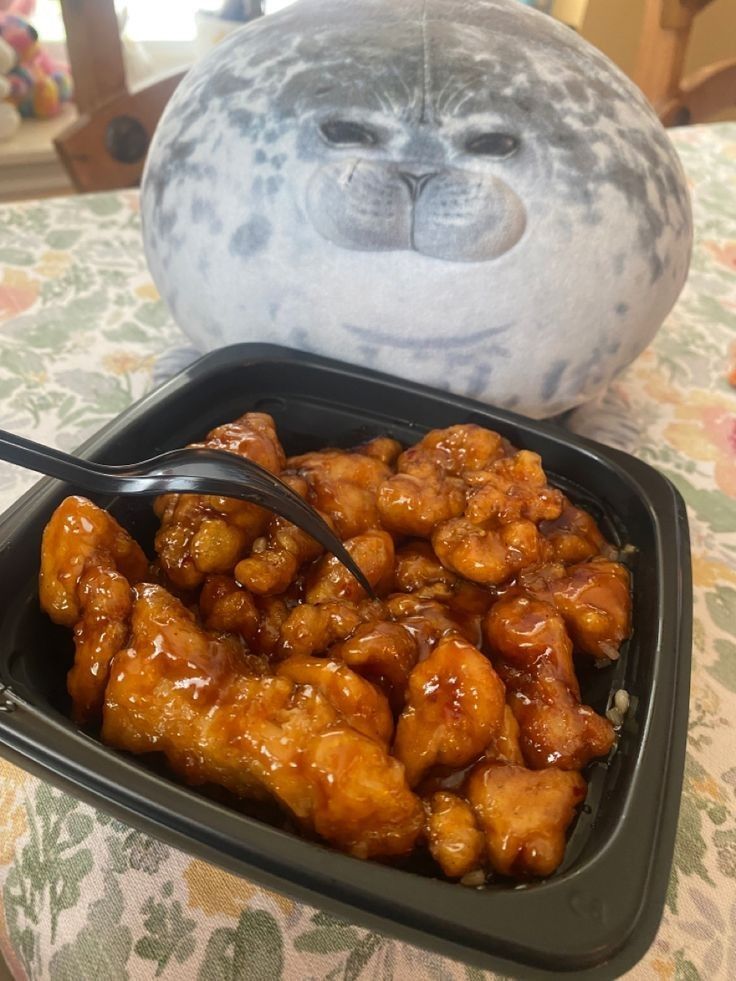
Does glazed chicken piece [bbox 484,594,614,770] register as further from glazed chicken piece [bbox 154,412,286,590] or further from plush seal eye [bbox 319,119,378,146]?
plush seal eye [bbox 319,119,378,146]

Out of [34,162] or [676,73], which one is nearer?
[676,73]

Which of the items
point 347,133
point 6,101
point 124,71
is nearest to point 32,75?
point 6,101

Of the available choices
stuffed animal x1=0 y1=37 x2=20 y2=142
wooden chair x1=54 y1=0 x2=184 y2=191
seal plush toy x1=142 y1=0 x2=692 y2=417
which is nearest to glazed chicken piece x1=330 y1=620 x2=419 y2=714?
seal plush toy x1=142 y1=0 x2=692 y2=417

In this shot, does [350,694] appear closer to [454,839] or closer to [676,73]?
[454,839]

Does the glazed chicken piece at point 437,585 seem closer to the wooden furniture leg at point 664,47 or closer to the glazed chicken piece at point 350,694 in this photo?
the glazed chicken piece at point 350,694

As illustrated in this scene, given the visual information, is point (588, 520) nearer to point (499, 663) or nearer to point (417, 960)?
point (499, 663)

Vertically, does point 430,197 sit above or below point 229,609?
above

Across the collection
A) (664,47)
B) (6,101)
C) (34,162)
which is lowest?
(34,162)

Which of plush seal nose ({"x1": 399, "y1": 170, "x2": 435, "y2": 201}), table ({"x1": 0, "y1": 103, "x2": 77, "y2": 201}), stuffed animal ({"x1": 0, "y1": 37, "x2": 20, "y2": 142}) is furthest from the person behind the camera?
table ({"x1": 0, "y1": 103, "x2": 77, "y2": 201})
